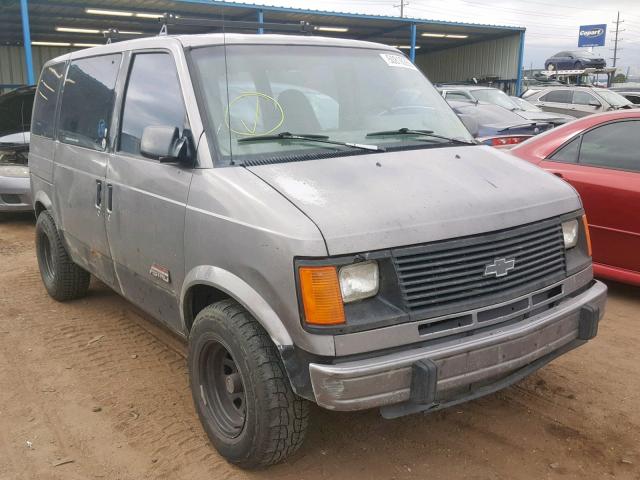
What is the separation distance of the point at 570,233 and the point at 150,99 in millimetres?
2453

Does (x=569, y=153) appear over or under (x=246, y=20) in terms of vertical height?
under

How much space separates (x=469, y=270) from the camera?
2637mm

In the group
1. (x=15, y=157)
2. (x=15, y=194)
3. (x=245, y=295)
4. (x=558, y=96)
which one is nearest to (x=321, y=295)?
(x=245, y=295)

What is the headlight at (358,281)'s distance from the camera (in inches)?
96.5

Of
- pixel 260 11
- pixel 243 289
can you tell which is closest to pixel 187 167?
pixel 243 289

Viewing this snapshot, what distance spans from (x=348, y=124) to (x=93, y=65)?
6.65 feet

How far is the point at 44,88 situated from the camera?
17.1 feet

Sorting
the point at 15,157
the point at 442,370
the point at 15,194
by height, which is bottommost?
the point at 15,194

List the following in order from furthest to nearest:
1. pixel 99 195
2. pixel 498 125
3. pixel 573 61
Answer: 1. pixel 573 61
2. pixel 498 125
3. pixel 99 195

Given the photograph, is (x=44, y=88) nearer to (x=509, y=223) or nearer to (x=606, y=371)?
(x=509, y=223)

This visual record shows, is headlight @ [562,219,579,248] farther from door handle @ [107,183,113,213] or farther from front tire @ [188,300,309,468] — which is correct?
door handle @ [107,183,113,213]

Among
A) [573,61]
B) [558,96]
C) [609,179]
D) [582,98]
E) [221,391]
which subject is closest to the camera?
[221,391]

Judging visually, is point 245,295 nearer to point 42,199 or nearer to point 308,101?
point 308,101

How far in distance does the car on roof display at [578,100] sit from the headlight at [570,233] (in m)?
14.3
